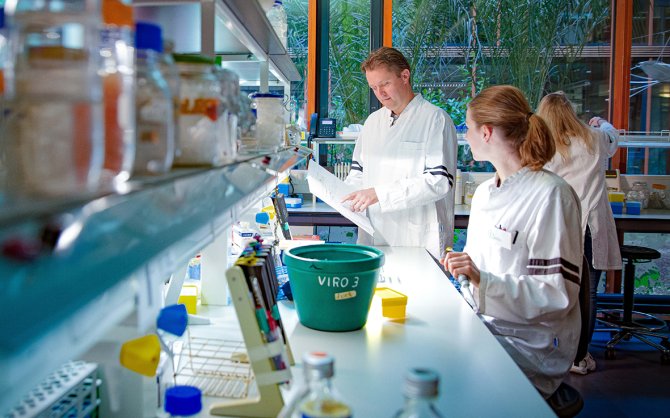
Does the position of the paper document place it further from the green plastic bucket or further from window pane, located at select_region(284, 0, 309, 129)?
window pane, located at select_region(284, 0, 309, 129)

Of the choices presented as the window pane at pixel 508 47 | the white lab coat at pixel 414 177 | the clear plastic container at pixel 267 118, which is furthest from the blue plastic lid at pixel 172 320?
the window pane at pixel 508 47

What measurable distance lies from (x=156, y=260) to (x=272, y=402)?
0.58 metres

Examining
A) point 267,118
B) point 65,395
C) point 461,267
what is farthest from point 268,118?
point 65,395

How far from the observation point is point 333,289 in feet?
5.53

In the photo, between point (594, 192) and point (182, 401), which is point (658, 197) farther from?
point (182, 401)

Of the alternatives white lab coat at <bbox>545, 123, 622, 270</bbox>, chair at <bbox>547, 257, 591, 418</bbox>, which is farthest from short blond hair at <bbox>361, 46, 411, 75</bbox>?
chair at <bbox>547, 257, 591, 418</bbox>

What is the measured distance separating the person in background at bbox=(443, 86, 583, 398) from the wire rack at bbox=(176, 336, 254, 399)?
2.52ft

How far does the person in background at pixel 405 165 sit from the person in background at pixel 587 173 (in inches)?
35.3

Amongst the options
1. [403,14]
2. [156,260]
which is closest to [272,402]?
[156,260]

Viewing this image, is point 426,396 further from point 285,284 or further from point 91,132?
point 285,284

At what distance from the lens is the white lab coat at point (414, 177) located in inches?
123

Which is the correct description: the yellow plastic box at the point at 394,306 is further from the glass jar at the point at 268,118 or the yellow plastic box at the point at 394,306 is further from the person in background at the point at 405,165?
the person in background at the point at 405,165

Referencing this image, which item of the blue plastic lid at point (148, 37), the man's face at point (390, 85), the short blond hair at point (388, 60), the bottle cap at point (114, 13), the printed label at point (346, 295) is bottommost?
the printed label at point (346, 295)

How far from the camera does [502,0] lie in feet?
17.9
